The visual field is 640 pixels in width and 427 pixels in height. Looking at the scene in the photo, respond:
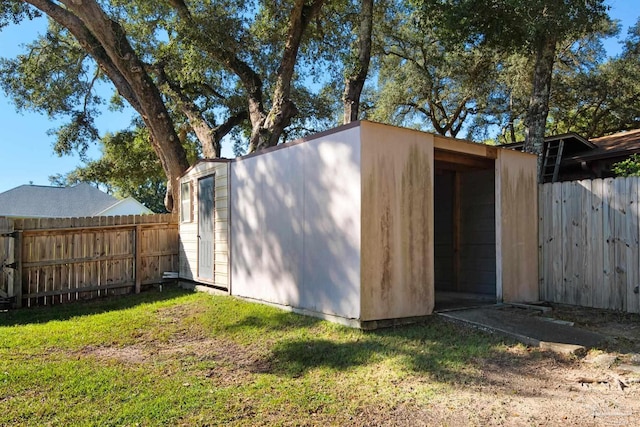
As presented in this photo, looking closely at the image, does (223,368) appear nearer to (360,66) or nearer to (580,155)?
(360,66)

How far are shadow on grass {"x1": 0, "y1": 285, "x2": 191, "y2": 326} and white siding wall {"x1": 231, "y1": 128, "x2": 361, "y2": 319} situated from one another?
1.57 meters

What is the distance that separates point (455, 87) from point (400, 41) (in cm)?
278

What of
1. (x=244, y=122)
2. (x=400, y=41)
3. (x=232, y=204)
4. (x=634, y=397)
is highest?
(x=400, y=41)

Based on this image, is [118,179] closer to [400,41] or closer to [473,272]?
[400,41]

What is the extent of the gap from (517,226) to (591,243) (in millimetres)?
971

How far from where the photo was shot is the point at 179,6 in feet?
33.7

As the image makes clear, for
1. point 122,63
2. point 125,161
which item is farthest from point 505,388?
point 125,161

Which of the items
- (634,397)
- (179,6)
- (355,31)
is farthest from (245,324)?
(355,31)

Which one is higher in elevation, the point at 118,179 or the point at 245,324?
the point at 118,179

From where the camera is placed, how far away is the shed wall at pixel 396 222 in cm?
496

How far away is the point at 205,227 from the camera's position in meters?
8.10

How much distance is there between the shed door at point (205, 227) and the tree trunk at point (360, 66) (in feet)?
11.8

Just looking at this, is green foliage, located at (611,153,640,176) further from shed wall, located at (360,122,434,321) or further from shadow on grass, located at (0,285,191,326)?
shadow on grass, located at (0,285,191,326)

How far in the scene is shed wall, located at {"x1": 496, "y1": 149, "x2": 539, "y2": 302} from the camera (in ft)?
20.7
